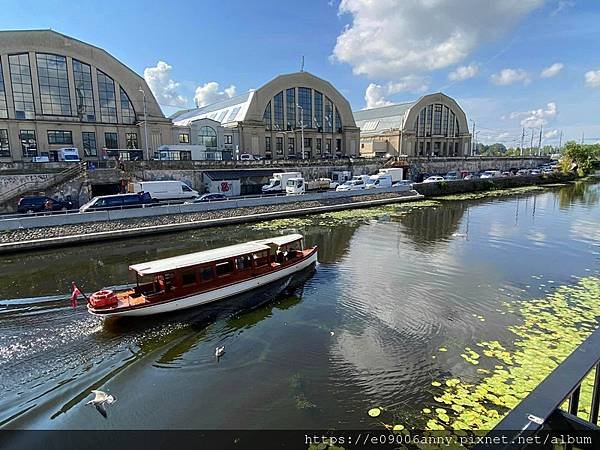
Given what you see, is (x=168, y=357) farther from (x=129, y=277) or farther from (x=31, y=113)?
(x=31, y=113)

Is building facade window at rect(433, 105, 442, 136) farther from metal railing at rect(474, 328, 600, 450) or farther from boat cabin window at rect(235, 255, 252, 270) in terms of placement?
metal railing at rect(474, 328, 600, 450)

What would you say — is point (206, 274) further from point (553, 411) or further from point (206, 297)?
point (553, 411)

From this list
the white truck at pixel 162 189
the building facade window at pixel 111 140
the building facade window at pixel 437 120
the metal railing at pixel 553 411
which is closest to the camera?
the metal railing at pixel 553 411

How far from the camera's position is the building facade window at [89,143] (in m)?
49.8

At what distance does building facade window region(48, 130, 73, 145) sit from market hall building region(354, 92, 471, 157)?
6111 cm

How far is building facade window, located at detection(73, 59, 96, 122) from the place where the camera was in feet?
159

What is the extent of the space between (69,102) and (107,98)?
472 centimetres

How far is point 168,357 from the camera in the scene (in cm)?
1204

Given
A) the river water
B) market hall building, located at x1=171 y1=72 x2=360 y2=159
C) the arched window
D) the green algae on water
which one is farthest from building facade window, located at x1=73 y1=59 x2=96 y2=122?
the green algae on water

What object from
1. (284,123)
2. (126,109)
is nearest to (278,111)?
(284,123)

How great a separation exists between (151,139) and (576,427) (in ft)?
190

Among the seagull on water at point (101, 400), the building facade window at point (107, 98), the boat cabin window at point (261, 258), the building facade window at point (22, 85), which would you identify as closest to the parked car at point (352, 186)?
the boat cabin window at point (261, 258)

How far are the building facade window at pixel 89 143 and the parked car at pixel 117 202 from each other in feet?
74.3

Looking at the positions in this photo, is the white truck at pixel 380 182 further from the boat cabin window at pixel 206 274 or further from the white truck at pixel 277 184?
the boat cabin window at pixel 206 274
